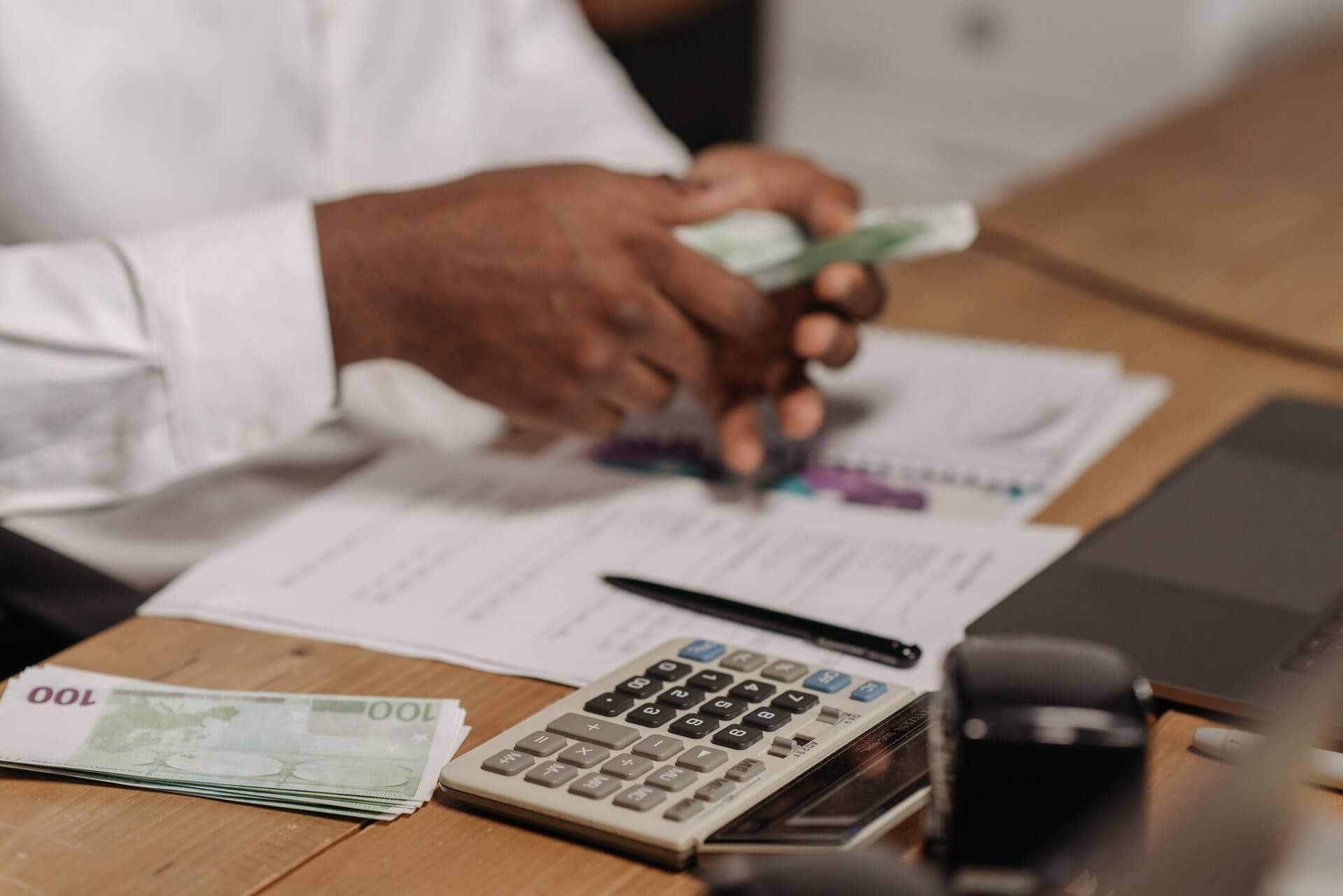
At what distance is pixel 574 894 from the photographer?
426 mm

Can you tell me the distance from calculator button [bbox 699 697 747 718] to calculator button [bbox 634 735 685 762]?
0.9 inches

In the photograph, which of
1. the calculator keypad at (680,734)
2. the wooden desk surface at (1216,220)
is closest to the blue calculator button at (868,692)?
the calculator keypad at (680,734)

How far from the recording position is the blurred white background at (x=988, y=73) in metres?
1.69

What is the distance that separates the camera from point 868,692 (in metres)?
0.50

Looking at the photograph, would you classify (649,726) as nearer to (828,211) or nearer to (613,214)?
(613,214)

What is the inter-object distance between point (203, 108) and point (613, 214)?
0.33 meters

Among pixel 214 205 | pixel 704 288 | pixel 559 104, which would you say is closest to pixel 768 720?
pixel 704 288

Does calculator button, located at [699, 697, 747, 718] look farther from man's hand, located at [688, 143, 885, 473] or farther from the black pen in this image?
man's hand, located at [688, 143, 885, 473]

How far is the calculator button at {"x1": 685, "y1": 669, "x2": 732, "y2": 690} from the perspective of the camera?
1.66ft

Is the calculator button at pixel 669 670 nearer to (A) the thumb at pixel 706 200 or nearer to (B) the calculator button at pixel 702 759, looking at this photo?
(B) the calculator button at pixel 702 759

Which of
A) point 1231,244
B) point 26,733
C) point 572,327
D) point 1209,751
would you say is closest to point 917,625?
point 1209,751

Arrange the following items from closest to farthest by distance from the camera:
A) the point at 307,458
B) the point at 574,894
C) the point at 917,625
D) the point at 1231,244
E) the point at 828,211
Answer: the point at 574,894, the point at 917,625, the point at 828,211, the point at 307,458, the point at 1231,244

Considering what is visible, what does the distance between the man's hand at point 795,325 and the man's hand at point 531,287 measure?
0.05 metres

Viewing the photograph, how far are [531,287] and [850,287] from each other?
0.20 m
